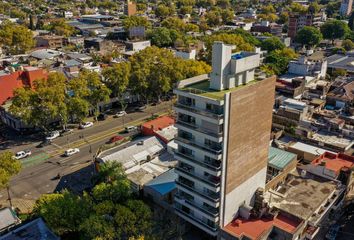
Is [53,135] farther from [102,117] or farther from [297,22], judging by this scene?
[297,22]

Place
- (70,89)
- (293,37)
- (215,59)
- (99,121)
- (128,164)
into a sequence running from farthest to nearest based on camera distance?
(293,37), (99,121), (70,89), (128,164), (215,59)

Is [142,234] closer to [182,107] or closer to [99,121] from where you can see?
[182,107]

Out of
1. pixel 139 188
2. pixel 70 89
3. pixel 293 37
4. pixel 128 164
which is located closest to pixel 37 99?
pixel 70 89

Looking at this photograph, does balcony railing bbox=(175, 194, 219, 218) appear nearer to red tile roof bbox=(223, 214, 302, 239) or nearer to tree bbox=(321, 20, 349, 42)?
red tile roof bbox=(223, 214, 302, 239)

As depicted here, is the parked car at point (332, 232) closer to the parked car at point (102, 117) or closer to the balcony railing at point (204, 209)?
the balcony railing at point (204, 209)

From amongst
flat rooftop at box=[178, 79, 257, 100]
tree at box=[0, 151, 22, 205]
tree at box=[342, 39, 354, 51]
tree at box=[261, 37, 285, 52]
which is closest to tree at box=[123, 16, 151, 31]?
tree at box=[261, 37, 285, 52]

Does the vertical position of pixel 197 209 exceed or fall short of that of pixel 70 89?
it falls short

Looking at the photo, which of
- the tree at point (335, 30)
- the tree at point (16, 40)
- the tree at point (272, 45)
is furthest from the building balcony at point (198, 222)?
the tree at point (335, 30)
